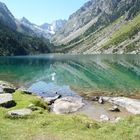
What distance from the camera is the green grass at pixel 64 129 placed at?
25.2m

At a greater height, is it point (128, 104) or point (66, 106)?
point (128, 104)

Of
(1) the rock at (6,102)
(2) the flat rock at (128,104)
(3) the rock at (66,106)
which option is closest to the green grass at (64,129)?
(1) the rock at (6,102)

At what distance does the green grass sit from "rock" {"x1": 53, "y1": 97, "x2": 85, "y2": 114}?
1626 centimetres

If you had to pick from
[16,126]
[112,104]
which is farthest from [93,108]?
[16,126]

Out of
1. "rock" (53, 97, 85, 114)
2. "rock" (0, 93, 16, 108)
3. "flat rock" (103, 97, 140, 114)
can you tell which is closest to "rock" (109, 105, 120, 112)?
"flat rock" (103, 97, 140, 114)

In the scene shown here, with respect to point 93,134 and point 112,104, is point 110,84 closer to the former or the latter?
point 112,104

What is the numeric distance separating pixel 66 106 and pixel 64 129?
2293 centimetres

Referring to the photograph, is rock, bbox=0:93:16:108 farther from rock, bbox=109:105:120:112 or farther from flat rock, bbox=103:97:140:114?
flat rock, bbox=103:97:140:114

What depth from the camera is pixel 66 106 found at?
5103cm

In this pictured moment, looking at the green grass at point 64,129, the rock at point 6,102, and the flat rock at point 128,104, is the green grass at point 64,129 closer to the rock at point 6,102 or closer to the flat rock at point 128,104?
the rock at point 6,102

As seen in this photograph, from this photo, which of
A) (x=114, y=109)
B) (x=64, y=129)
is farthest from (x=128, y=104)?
(x=64, y=129)

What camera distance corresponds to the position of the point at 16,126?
1121 inches

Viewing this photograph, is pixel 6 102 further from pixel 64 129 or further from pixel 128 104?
pixel 128 104

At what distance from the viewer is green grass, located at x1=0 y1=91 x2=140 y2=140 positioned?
82.7 feet
